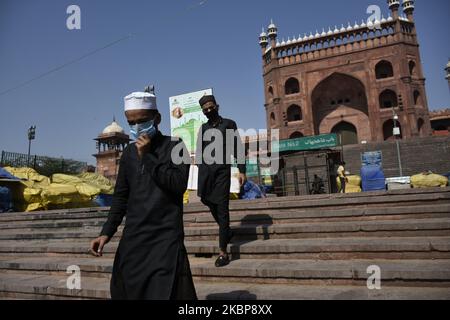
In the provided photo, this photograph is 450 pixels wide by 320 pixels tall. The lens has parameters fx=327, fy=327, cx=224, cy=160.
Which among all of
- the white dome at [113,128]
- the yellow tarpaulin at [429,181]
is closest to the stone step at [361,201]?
the yellow tarpaulin at [429,181]

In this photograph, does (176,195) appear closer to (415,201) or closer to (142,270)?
(142,270)

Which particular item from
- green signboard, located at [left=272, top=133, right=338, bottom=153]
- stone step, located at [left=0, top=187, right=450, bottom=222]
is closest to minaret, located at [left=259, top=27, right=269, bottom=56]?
green signboard, located at [left=272, top=133, right=338, bottom=153]

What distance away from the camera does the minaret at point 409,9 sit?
3544 centimetres

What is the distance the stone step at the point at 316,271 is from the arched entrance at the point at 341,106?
34497 millimetres

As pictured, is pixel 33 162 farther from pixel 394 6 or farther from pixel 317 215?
pixel 394 6

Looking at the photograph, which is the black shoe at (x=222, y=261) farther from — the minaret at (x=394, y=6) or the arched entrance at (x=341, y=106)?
the minaret at (x=394, y=6)

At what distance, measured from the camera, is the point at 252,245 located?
3979mm

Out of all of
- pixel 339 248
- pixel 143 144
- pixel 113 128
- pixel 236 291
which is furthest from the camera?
pixel 113 128

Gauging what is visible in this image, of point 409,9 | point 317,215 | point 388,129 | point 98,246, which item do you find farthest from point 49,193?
point 409,9

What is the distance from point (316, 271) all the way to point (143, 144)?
85.5 inches

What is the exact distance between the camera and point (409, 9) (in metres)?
35.8
